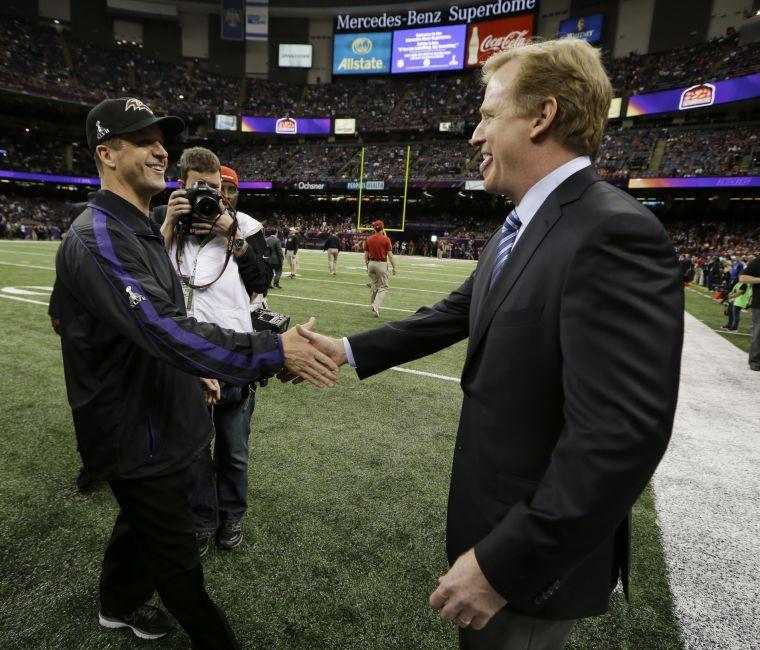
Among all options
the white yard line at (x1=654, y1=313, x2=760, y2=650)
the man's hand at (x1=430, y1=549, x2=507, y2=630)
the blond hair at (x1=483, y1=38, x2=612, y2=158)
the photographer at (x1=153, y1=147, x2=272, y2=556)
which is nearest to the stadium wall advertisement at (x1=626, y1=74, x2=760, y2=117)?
the white yard line at (x1=654, y1=313, x2=760, y2=650)

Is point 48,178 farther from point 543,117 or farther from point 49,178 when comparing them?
point 543,117

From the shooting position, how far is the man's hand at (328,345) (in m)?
1.93

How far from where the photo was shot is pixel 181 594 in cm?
173

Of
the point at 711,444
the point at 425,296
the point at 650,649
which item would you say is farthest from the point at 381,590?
the point at 425,296

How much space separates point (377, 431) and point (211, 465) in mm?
1966

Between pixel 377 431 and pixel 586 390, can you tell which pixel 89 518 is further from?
pixel 586 390

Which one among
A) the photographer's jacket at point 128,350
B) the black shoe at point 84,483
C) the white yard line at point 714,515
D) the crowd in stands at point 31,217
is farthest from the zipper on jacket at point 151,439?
the crowd in stands at point 31,217

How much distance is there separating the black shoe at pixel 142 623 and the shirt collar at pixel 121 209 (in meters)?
1.76

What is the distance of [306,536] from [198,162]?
2401 mm

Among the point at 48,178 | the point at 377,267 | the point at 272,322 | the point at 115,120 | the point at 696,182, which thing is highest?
the point at 696,182

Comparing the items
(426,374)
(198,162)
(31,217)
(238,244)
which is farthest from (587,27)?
(31,217)

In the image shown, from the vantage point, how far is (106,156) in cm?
185

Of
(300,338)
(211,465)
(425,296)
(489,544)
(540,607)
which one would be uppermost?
(300,338)

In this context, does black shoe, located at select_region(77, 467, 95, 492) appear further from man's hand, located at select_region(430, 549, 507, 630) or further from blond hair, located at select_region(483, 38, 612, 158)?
blond hair, located at select_region(483, 38, 612, 158)
